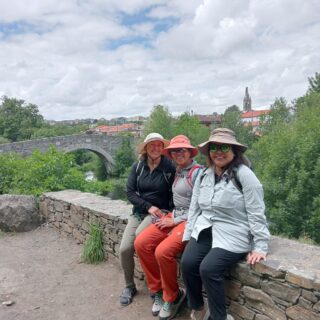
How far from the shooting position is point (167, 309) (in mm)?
2699

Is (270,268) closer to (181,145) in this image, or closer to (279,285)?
(279,285)

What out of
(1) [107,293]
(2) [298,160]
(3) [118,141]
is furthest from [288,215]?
(3) [118,141]

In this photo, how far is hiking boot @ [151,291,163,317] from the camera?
110 inches

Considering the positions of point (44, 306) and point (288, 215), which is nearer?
point (44, 306)

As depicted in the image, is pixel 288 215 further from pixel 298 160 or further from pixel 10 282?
pixel 10 282

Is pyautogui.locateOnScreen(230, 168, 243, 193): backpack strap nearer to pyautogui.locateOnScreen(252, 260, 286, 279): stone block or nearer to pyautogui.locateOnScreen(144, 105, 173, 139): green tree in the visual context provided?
pyautogui.locateOnScreen(252, 260, 286, 279): stone block

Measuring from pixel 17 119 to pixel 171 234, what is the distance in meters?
38.8

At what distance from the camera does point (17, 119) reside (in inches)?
1500

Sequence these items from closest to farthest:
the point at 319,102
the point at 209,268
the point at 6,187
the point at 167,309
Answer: the point at 209,268 → the point at 167,309 → the point at 6,187 → the point at 319,102

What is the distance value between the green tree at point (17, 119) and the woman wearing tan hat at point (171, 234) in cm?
3737

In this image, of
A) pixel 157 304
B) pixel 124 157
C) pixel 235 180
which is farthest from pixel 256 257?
pixel 124 157

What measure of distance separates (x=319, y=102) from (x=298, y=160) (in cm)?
898

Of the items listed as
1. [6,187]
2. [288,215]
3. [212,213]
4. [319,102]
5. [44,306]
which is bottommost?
[288,215]

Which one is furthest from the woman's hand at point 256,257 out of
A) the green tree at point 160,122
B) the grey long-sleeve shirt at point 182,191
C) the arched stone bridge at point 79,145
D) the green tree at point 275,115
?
the green tree at point 160,122
